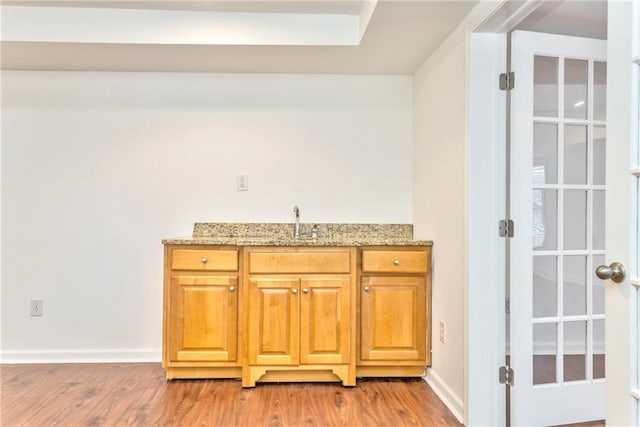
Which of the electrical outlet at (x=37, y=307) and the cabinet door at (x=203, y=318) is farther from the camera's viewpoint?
the electrical outlet at (x=37, y=307)

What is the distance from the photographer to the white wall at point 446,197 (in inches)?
83.7

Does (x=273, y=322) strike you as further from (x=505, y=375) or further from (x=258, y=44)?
(x=258, y=44)

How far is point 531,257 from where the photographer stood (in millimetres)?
1969

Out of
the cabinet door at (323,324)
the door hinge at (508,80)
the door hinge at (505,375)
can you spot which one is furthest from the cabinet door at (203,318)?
the door hinge at (508,80)

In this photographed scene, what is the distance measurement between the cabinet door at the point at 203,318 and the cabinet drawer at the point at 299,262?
7.0 inches

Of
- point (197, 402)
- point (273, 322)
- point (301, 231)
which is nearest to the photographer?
point (197, 402)

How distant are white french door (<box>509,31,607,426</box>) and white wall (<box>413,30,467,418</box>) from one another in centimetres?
25

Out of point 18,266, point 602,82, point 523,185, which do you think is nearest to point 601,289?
point 523,185

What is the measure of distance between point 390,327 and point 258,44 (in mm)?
1858

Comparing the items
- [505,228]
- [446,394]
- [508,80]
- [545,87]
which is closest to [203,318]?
[446,394]

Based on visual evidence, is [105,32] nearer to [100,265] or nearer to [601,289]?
[100,265]

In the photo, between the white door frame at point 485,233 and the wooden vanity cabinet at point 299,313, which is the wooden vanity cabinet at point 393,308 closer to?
the wooden vanity cabinet at point 299,313

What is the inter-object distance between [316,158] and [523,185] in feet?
4.78

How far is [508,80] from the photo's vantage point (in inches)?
77.9
